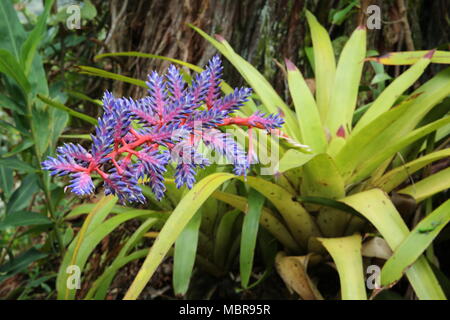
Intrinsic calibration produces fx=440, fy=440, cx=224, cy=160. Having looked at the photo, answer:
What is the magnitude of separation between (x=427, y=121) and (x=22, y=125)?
124cm

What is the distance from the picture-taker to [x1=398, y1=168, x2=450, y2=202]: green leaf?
1.19 m

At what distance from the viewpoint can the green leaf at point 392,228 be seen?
0.93 meters

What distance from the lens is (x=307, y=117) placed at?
119 cm

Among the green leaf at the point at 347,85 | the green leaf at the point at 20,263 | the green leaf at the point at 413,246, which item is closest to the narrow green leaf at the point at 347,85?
the green leaf at the point at 347,85

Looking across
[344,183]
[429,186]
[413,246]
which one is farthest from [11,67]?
[429,186]

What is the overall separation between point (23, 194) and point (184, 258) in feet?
2.44

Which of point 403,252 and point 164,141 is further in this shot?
point 403,252

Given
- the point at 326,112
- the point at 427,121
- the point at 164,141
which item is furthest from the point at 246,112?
the point at 164,141

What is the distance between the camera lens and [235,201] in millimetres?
1238

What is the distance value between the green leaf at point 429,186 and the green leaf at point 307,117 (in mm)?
295
